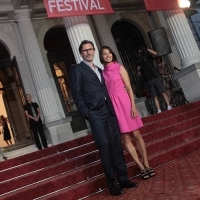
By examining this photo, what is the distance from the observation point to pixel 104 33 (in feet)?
37.7

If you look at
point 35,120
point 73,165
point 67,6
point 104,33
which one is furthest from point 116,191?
point 104,33

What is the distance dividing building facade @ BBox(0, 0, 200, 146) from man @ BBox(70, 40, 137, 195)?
3.65 m

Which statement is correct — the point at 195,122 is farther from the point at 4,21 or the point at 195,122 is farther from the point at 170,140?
the point at 4,21

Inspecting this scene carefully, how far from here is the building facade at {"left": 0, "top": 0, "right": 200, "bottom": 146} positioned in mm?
8641

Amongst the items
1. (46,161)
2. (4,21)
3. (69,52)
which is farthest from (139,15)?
(46,161)

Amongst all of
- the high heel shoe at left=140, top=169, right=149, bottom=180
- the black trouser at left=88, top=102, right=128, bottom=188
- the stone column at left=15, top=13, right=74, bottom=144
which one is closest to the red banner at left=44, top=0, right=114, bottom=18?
the stone column at left=15, top=13, right=74, bottom=144

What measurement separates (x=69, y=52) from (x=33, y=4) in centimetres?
243

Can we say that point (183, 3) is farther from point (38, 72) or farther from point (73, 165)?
point (73, 165)

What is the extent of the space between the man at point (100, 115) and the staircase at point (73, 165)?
620mm

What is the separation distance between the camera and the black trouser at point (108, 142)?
3436mm

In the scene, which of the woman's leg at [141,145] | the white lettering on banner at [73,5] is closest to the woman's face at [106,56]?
the woman's leg at [141,145]

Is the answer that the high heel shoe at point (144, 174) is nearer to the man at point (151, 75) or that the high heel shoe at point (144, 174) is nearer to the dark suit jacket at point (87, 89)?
the dark suit jacket at point (87, 89)

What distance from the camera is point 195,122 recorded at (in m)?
6.29

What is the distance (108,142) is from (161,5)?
5.66 meters
